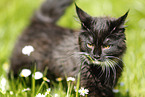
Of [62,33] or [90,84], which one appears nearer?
[90,84]

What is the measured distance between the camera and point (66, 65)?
2.68m

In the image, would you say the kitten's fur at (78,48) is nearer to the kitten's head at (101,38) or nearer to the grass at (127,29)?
the kitten's head at (101,38)

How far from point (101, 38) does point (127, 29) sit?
2802mm

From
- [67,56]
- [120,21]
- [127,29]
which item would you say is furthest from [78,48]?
[127,29]

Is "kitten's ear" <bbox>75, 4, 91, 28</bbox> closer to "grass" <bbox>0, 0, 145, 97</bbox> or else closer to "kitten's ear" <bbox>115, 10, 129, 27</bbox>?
"kitten's ear" <bbox>115, 10, 129, 27</bbox>

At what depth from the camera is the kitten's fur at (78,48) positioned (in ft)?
6.73

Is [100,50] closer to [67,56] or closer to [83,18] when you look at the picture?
[83,18]

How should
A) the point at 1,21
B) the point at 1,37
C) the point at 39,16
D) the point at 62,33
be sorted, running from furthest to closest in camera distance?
the point at 1,21, the point at 1,37, the point at 39,16, the point at 62,33

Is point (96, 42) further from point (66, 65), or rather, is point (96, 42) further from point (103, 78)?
point (66, 65)

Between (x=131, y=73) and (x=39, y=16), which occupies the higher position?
(x=39, y=16)

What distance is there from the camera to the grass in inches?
107

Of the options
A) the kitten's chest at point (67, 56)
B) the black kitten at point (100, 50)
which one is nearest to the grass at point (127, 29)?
the kitten's chest at point (67, 56)

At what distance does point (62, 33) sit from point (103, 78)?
1196 millimetres

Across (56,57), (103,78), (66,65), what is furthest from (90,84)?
(56,57)
